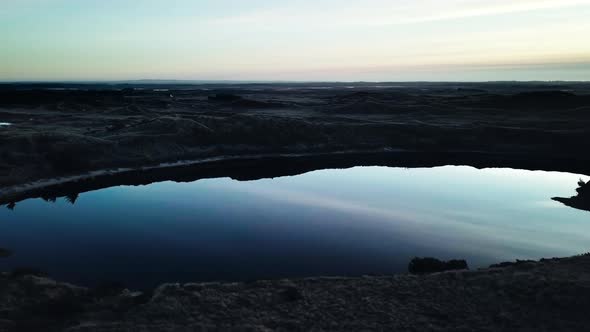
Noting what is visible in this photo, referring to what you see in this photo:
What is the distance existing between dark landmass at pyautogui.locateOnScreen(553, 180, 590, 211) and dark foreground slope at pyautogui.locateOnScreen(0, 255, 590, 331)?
11983 mm

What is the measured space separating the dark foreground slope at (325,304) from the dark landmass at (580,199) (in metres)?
12.0

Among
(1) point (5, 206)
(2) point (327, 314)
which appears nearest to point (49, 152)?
(1) point (5, 206)

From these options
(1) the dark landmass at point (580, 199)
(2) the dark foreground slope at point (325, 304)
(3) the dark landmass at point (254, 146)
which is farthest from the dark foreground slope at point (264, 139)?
(2) the dark foreground slope at point (325, 304)

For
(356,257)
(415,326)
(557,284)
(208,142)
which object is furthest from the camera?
(208,142)

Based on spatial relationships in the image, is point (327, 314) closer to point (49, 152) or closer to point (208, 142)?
point (49, 152)

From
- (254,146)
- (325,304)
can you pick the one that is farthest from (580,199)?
(254,146)

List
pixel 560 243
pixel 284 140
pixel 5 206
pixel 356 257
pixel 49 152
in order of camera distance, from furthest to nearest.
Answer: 1. pixel 284 140
2. pixel 49 152
3. pixel 5 206
4. pixel 560 243
5. pixel 356 257

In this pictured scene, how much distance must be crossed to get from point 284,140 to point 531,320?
105 ft

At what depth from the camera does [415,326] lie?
30.3 feet

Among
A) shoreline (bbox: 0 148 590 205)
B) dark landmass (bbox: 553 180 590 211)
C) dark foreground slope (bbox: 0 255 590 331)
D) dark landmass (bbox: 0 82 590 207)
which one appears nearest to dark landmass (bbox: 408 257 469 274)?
dark foreground slope (bbox: 0 255 590 331)

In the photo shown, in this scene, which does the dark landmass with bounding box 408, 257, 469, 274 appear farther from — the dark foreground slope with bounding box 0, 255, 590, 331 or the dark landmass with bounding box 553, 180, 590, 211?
the dark landmass with bounding box 553, 180, 590, 211

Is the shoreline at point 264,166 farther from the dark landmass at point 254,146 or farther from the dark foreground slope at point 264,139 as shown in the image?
the dark foreground slope at point 264,139

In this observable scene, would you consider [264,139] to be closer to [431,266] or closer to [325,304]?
[431,266]

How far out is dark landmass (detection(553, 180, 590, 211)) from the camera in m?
22.3
